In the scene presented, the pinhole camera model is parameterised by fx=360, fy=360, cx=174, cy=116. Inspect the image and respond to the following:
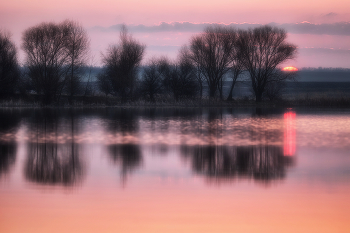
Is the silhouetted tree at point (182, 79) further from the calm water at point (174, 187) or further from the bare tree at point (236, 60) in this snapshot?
the calm water at point (174, 187)

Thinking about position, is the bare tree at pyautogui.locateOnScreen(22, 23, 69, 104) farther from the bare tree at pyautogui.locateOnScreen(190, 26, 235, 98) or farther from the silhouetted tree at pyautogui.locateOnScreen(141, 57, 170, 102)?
the bare tree at pyautogui.locateOnScreen(190, 26, 235, 98)

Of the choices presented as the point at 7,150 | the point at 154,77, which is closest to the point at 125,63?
the point at 154,77

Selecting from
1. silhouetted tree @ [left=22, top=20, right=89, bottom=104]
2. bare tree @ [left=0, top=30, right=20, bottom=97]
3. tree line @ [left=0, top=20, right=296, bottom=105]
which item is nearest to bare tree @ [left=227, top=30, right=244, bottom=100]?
tree line @ [left=0, top=20, right=296, bottom=105]

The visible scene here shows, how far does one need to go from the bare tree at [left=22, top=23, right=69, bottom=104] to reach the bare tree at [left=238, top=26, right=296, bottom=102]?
1000 inches

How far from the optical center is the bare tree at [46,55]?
42781mm

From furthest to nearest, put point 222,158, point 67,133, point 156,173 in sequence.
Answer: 1. point 67,133
2. point 222,158
3. point 156,173

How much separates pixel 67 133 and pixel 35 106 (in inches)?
1192

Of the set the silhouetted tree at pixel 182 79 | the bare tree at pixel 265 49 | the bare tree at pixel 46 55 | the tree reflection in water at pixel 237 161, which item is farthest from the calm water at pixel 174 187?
the bare tree at pixel 265 49

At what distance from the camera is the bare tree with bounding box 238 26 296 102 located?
52.5 metres

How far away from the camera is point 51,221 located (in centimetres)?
558

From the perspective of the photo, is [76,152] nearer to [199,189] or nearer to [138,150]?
[138,150]

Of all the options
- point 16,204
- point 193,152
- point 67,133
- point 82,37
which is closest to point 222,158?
point 193,152

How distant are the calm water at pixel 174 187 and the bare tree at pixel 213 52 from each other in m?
41.2

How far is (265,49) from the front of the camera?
53.0m
